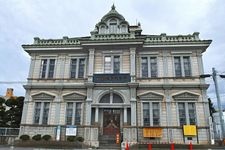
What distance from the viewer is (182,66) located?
1883cm

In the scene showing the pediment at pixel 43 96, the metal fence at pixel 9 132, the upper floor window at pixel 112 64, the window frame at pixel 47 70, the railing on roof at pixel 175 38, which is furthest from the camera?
the window frame at pixel 47 70

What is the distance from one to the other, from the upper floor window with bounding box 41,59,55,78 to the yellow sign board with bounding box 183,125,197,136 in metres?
12.7

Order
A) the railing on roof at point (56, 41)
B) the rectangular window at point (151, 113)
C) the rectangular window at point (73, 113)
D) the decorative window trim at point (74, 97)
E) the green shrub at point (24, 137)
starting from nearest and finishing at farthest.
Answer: the green shrub at point (24, 137)
the rectangular window at point (151, 113)
the rectangular window at point (73, 113)
the decorative window trim at point (74, 97)
the railing on roof at point (56, 41)

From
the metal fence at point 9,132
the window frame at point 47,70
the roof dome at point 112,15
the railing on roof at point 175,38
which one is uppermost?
the roof dome at point 112,15

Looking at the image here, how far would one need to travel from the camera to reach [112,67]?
19.0m

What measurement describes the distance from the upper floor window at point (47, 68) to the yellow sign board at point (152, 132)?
9954 millimetres

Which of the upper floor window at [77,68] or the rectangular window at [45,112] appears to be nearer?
the rectangular window at [45,112]

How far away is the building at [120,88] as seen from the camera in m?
17.1

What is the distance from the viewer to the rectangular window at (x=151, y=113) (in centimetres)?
1742

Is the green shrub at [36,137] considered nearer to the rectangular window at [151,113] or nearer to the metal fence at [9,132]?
the metal fence at [9,132]

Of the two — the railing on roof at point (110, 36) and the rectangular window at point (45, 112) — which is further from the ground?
the railing on roof at point (110, 36)

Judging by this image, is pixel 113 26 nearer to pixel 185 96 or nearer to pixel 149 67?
pixel 149 67

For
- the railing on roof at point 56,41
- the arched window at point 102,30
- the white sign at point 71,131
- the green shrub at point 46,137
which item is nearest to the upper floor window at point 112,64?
the arched window at point 102,30

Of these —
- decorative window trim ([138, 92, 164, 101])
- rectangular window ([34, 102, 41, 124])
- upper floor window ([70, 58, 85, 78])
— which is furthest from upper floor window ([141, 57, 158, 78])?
rectangular window ([34, 102, 41, 124])
